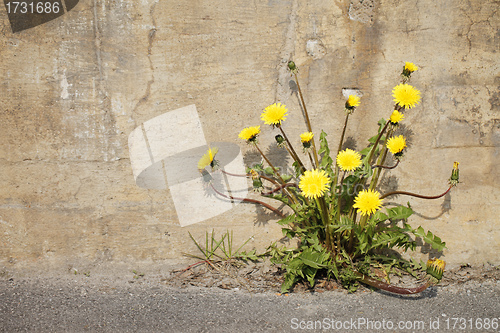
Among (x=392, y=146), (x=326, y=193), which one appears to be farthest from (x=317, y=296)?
(x=392, y=146)

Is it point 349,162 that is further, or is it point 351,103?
point 351,103

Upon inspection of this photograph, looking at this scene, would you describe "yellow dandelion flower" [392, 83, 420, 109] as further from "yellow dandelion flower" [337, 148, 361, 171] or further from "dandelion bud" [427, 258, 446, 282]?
"dandelion bud" [427, 258, 446, 282]

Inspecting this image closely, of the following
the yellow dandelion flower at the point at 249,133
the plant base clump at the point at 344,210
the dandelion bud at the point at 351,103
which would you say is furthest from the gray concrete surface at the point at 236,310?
the dandelion bud at the point at 351,103

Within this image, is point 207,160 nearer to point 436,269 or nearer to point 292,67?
point 292,67

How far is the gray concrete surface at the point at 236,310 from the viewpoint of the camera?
87.0 inches

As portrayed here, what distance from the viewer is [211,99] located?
2.85 m

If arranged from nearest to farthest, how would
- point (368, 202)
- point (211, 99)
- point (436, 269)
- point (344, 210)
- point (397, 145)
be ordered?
point (436, 269), point (368, 202), point (397, 145), point (344, 210), point (211, 99)

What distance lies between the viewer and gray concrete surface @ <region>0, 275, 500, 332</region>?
221cm

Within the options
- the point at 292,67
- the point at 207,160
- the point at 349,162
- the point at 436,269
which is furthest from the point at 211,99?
the point at 436,269

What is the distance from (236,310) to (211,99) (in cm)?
148

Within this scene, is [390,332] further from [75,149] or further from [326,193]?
[75,149]

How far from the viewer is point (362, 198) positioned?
2361mm

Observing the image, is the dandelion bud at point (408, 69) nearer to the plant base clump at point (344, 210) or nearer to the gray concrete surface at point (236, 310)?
the plant base clump at point (344, 210)

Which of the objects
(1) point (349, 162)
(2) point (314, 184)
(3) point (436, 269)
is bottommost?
(3) point (436, 269)
